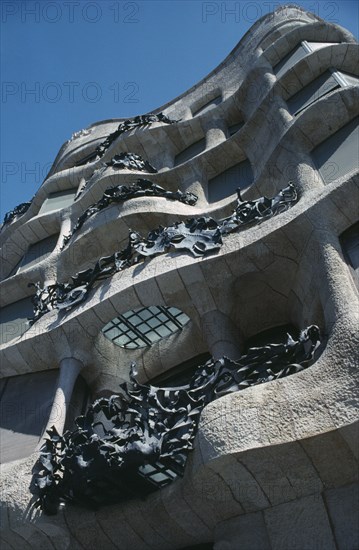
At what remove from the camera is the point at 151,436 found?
7.89m

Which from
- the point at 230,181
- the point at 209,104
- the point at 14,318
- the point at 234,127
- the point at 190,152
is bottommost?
the point at 14,318

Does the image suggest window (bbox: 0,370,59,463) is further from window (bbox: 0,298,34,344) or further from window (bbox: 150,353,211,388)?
window (bbox: 0,298,34,344)

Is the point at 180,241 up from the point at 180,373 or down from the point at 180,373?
up

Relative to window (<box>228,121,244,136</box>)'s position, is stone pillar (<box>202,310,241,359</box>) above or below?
below

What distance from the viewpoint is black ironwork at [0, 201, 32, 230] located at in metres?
24.1

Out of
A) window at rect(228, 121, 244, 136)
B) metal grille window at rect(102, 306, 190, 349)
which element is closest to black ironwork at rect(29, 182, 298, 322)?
metal grille window at rect(102, 306, 190, 349)

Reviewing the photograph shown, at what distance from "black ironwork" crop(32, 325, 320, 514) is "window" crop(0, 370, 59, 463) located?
247 centimetres

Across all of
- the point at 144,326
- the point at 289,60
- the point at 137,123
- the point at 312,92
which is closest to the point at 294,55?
the point at 289,60

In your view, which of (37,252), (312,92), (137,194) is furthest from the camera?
(37,252)

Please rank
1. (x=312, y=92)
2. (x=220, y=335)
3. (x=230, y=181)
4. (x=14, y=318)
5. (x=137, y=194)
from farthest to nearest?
(x=230, y=181) < (x=14, y=318) < (x=312, y=92) < (x=137, y=194) < (x=220, y=335)

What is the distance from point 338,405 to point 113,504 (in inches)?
155

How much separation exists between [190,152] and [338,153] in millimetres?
A: 9194

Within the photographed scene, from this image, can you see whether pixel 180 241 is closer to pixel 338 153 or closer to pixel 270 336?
pixel 270 336

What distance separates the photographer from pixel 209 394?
7852 mm
